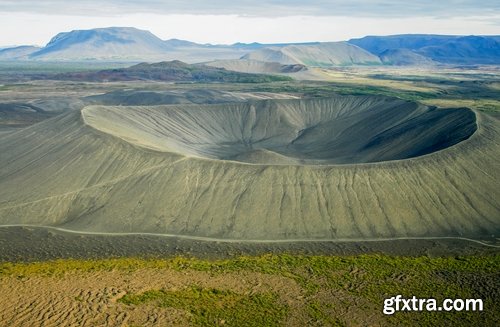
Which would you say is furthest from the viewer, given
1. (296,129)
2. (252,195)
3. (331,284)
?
(296,129)

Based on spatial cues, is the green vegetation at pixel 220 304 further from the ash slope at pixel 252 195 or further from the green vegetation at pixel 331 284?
the ash slope at pixel 252 195

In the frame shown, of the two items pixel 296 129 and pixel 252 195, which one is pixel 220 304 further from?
pixel 296 129

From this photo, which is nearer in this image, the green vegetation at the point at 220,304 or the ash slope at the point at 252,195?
the green vegetation at the point at 220,304

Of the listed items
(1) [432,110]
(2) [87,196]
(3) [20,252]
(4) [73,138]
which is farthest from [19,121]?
(1) [432,110]

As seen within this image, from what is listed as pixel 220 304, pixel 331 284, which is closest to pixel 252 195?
pixel 331 284

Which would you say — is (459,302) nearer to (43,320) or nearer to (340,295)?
(340,295)

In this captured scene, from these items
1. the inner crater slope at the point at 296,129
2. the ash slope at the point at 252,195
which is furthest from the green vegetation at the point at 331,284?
the inner crater slope at the point at 296,129
